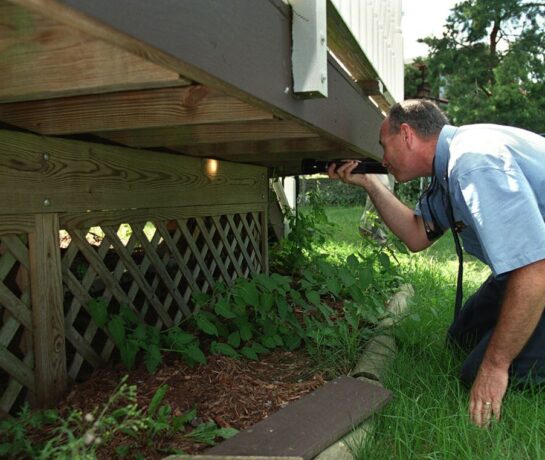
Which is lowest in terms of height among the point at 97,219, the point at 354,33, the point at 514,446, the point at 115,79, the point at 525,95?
the point at 514,446

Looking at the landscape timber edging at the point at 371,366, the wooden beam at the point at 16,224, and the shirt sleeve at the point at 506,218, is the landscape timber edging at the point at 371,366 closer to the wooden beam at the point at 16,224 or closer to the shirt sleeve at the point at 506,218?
the shirt sleeve at the point at 506,218

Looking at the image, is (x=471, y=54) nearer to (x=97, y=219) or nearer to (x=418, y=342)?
(x=418, y=342)

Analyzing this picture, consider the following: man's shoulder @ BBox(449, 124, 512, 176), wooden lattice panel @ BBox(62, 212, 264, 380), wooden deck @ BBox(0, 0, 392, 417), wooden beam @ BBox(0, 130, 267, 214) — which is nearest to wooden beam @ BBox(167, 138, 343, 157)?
wooden deck @ BBox(0, 0, 392, 417)

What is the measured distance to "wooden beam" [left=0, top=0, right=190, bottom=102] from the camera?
115 cm

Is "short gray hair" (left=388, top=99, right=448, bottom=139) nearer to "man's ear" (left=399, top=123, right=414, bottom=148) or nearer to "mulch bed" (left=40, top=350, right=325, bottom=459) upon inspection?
"man's ear" (left=399, top=123, right=414, bottom=148)

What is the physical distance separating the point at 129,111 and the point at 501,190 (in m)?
1.40

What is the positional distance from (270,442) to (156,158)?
1.72m

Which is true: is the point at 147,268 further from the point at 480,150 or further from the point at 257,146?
the point at 480,150

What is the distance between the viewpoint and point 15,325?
2.04m

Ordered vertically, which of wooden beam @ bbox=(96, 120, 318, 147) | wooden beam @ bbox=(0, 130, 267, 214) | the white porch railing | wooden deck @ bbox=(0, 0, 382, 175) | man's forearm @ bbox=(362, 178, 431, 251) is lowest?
man's forearm @ bbox=(362, 178, 431, 251)

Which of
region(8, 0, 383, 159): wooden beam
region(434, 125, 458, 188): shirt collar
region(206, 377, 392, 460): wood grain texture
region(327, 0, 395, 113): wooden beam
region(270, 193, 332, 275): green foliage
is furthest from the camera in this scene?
region(270, 193, 332, 275): green foliage

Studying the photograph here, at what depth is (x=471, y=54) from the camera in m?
12.8

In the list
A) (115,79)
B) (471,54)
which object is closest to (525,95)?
(471,54)

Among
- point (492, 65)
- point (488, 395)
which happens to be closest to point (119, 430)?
point (488, 395)
